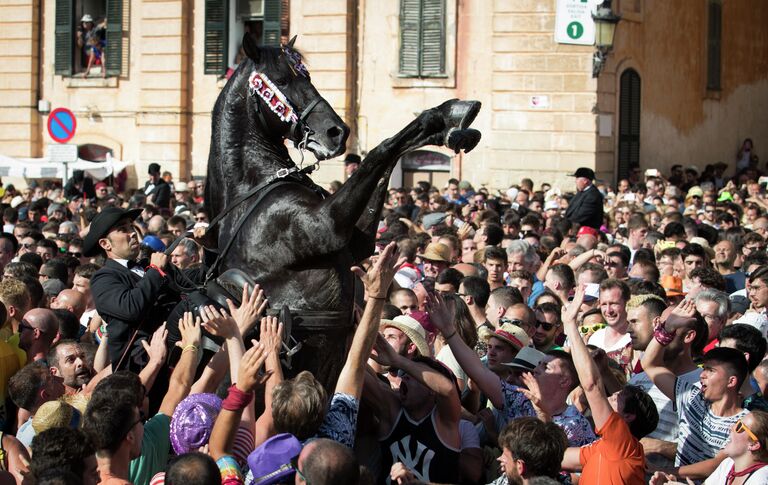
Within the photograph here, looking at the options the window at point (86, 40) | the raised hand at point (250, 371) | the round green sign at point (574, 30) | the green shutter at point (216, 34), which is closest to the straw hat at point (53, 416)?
the raised hand at point (250, 371)

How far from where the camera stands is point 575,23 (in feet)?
66.3

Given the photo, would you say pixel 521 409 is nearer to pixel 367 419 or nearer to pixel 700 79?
pixel 367 419

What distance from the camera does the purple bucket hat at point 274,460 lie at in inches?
176

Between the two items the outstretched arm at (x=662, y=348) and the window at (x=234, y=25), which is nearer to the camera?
the outstretched arm at (x=662, y=348)

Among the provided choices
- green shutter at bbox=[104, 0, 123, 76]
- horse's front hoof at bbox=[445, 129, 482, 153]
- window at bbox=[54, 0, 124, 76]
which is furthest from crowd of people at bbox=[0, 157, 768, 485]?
window at bbox=[54, 0, 124, 76]

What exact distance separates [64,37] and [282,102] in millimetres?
21539

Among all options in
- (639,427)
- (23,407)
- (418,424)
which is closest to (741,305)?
(639,427)

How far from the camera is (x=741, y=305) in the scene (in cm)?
952

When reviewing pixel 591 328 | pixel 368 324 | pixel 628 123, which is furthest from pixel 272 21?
pixel 368 324

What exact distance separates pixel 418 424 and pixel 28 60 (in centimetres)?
2291

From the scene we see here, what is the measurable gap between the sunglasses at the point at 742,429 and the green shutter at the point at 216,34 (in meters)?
20.7

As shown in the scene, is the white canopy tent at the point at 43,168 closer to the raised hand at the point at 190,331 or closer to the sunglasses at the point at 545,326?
the sunglasses at the point at 545,326

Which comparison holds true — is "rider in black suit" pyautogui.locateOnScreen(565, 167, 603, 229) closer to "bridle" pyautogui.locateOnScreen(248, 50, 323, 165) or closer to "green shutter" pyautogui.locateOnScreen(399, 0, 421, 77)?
"green shutter" pyautogui.locateOnScreen(399, 0, 421, 77)

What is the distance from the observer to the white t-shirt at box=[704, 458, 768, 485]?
526cm
